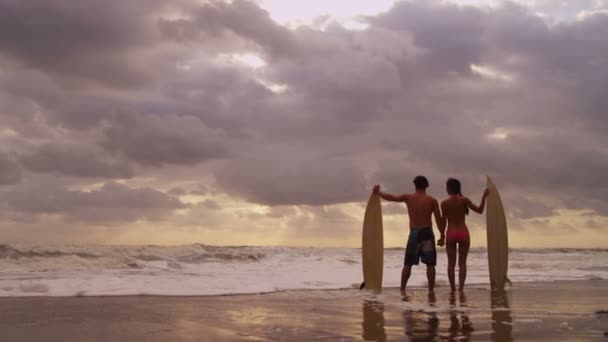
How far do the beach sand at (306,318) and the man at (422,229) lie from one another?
1.87 ft

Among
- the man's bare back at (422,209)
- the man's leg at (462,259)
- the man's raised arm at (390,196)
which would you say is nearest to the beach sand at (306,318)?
the man's leg at (462,259)

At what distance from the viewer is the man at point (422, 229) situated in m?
7.82

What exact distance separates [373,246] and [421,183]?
1.30 metres

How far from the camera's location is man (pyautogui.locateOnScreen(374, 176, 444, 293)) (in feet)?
25.6

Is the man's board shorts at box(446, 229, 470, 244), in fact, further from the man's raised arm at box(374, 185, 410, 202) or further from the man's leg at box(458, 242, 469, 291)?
the man's raised arm at box(374, 185, 410, 202)

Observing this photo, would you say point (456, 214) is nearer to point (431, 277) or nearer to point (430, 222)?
point (430, 222)

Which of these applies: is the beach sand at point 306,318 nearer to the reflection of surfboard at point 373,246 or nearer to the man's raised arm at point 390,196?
the reflection of surfboard at point 373,246

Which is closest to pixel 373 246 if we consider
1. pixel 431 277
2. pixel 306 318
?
pixel 431 277

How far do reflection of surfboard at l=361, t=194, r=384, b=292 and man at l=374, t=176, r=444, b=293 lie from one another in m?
0.61

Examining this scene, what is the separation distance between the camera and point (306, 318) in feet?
16.5

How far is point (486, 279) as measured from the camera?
37.2 feet

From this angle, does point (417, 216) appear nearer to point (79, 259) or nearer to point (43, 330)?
point (43, 330)

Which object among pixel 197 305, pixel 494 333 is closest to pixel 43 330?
pixel 197 305

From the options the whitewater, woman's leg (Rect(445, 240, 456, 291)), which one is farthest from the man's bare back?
the whitewater
